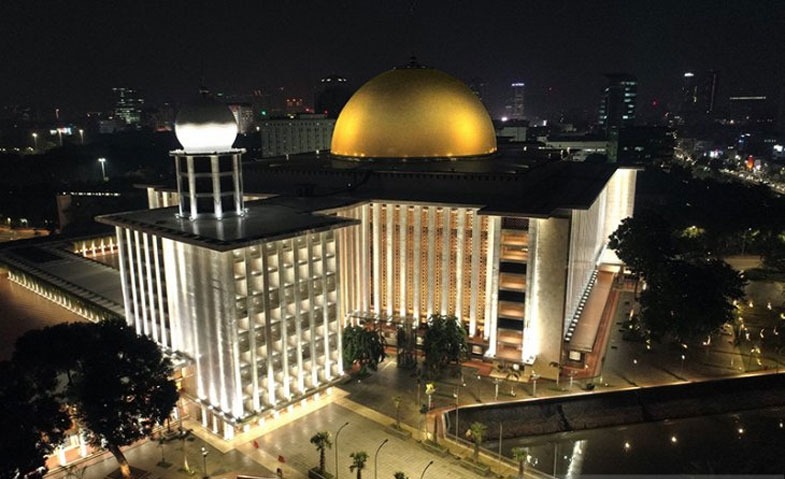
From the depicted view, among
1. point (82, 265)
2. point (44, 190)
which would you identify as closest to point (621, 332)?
point (82, 265)

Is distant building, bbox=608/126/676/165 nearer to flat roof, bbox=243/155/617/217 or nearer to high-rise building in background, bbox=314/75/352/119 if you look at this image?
high-rise building in background, bbox=314/75/352/119

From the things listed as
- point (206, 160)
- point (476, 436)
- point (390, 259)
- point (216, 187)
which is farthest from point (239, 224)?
point (476, 436)

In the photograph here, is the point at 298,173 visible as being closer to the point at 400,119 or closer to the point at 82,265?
the point at 400,119

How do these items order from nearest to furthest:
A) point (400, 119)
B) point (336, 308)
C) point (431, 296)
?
point (336, 308), point (431, 296), point (400, 119)

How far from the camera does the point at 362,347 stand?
130 feet

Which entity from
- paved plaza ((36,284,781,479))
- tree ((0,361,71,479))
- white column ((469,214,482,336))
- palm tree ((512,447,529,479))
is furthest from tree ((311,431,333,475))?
white column ((469,214,482,336))

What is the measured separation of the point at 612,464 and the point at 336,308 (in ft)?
63.4

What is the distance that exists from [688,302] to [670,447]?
41.5 feet

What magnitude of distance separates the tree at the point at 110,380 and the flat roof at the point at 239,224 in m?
6.77

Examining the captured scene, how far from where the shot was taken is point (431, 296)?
1788 inches

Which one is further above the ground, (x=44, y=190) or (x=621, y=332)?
(x=44, y=190)

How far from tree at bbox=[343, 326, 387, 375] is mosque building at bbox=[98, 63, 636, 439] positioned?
1.02 metres

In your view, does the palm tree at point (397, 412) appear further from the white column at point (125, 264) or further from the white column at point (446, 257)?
the white column at point (125, 264)

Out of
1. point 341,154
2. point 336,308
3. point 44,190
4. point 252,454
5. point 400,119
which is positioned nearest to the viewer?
point 252,454
